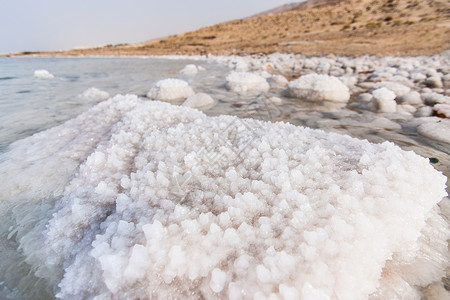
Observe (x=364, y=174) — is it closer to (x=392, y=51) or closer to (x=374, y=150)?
(x=374, y=150)

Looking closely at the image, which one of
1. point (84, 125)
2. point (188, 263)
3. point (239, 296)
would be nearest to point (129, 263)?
point (188, 263)

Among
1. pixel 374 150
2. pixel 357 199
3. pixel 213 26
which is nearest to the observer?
pixel 357 199

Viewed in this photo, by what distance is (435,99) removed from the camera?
4.12 metres

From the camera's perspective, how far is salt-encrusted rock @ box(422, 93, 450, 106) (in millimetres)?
4012

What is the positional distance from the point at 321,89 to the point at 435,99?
181 centimetres

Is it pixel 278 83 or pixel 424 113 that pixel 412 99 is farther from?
pixel 278 83

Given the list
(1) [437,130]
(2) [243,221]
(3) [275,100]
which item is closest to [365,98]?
(3) [275,100]

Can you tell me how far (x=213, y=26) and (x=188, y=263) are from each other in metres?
46.2

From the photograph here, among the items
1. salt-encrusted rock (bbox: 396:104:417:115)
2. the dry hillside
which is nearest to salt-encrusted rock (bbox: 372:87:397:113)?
salt-encrusted rock (bbox: 396:104:417:115)

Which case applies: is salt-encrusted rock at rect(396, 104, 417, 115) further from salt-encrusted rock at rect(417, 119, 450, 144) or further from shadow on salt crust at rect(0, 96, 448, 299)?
shadow on salt crust at rect(0, 96, 448, 299)

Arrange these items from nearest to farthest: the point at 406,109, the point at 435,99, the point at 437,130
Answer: the point at 437,130
the point at 406,109
the point at 435,99

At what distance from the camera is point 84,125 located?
10.4ft

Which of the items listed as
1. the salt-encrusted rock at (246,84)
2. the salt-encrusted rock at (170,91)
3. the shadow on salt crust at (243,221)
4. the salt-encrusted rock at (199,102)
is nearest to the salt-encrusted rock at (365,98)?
the salt-encrusted rock at (246,84)

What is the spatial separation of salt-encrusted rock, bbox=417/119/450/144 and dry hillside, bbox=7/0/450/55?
969 cm
